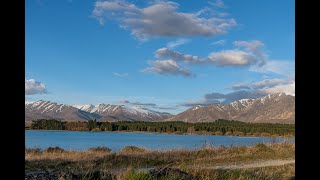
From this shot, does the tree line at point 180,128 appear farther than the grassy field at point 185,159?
Yes

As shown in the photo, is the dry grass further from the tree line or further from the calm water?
the tree line

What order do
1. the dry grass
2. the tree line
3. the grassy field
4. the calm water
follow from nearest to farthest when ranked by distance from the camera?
the grassy field < the dry grass < the calm water < the tree line

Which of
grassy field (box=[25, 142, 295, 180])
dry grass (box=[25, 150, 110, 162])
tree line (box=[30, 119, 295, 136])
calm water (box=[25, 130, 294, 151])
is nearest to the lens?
grassy field (box=[25, 142, 295, 180])

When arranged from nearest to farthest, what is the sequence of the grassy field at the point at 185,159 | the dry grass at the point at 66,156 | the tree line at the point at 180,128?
the grassy field at the point at 185,159, the dry grass at the point at 66,156, the tree line at the point at 180,128

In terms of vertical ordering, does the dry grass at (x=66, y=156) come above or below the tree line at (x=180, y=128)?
above

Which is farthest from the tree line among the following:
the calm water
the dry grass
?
the dry grass

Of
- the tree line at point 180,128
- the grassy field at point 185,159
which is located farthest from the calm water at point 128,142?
the tree line at point 180,128

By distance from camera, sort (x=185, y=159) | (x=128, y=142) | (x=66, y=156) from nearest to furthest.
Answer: (x=185, y=159) → (x=66, y=156) → (x=128, y=142)

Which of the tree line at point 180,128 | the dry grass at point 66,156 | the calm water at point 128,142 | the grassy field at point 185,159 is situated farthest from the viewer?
the tree line at point 180,128

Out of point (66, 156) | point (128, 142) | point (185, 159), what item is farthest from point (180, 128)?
point (185, 159)

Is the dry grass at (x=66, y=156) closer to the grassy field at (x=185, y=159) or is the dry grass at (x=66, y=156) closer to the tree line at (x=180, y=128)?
the grassy field at (x=185, y=159)

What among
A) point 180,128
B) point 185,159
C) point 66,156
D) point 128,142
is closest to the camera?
point 185,159

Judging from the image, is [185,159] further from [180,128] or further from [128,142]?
[180,128]
